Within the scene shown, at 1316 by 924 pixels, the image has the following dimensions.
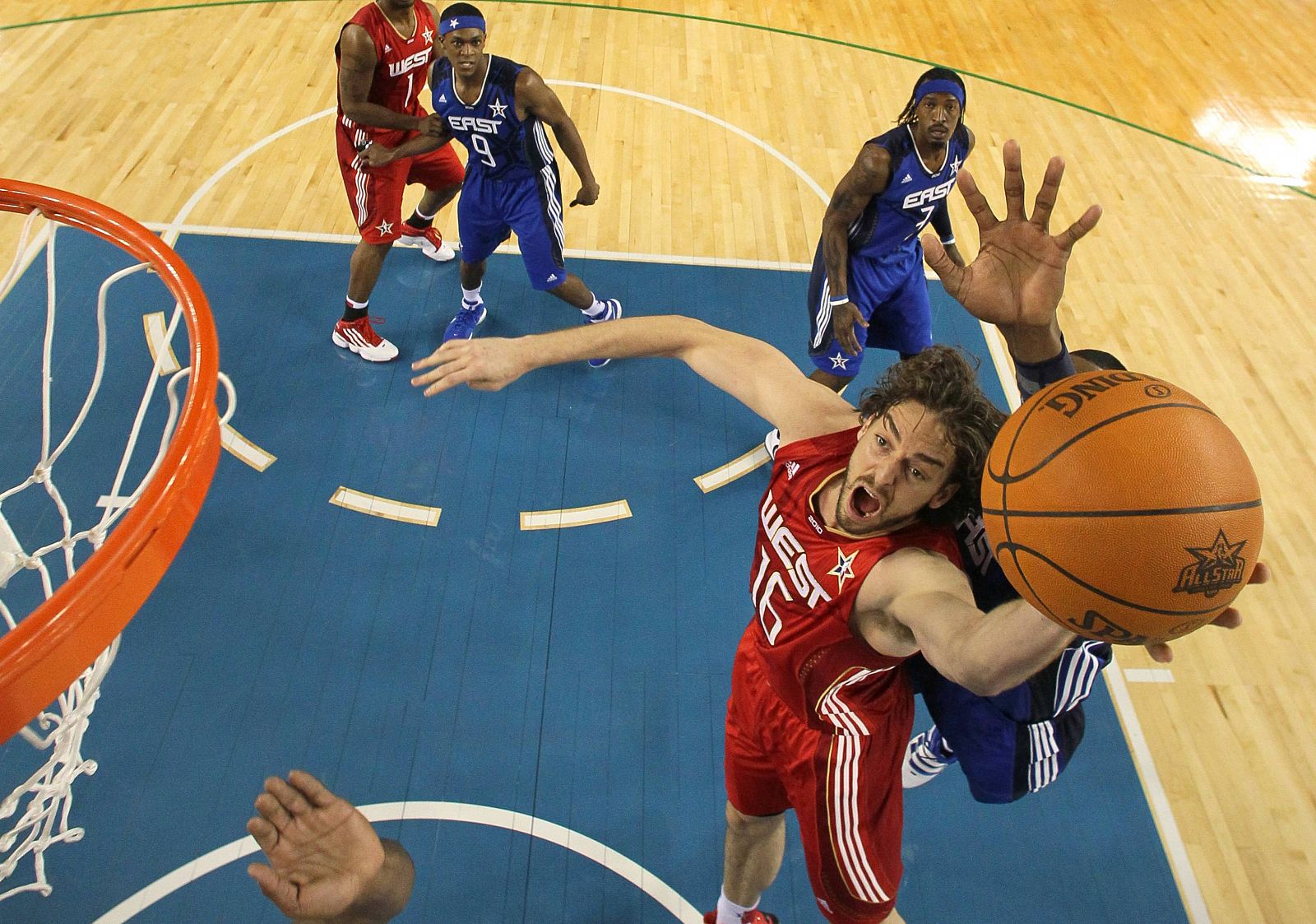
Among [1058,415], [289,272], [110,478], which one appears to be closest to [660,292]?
[289,272]

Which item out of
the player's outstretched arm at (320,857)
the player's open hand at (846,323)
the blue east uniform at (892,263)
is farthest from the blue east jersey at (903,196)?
the player's outstretched arm at (320,857)

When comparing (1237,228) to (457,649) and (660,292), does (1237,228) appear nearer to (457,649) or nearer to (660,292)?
(660,292)

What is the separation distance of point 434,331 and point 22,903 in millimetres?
3290

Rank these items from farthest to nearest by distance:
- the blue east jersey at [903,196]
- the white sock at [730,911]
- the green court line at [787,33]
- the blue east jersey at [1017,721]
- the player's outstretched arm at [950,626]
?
the green court line at [787,33] → the blue east jersey at [903,196] → the white sock at [730,911] → the blue east jersey at [1017,721] → the player's outstretched arm at [950,626]

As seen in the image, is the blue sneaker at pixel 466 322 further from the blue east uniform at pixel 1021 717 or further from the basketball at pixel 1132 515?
the basketball at pixel 1132 515

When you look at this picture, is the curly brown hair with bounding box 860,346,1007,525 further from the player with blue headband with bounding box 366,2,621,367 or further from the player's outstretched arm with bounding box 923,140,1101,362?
the player with blue headband with bounding box 366,2,621,367

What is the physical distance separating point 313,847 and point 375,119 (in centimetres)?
378

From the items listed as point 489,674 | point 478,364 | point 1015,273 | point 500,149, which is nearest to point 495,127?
point 500,149

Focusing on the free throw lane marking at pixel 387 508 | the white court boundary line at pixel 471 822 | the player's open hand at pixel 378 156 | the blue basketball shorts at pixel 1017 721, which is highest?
the player's open hand at pixel 378 156

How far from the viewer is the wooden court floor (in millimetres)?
4164

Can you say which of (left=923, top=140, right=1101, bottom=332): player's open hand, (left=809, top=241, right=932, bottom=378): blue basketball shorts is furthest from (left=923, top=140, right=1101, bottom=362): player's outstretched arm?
(left=809, top=241, right=932, bottom=378): blue basketball shorts

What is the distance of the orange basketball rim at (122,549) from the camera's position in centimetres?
206

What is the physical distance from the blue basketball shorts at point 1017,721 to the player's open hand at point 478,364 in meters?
1.49

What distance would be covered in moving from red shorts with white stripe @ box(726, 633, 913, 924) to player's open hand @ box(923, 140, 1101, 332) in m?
1.22
